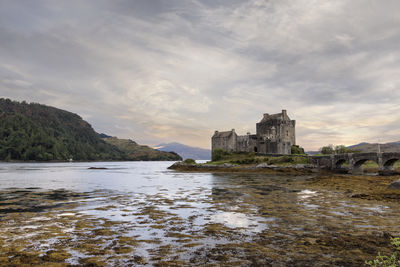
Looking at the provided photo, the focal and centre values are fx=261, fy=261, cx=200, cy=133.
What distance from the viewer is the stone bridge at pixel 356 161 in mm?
51553

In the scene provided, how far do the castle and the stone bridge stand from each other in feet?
52.2

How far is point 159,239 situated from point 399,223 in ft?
36.2

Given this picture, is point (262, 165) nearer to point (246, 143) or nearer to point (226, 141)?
point (246, 143)

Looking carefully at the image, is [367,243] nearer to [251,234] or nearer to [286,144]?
[251,234]

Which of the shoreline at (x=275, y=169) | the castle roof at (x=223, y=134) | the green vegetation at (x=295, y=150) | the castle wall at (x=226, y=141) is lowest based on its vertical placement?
the shoreline at (x=275, y=169)

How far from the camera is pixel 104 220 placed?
13.8m

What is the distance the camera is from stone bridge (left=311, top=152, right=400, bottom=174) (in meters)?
51.6

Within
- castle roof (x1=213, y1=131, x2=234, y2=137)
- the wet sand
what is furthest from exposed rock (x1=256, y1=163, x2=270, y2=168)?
the wet sand

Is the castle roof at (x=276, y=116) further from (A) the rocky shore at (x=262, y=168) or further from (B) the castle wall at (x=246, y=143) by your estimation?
(A) the rocky shore at (x=262, y=168)

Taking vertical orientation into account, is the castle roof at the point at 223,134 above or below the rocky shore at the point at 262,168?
above

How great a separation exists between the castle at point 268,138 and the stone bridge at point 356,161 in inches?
626

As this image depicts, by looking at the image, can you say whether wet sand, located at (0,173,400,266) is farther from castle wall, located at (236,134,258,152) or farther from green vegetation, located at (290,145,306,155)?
castle wall, located at (236,134,258,152)

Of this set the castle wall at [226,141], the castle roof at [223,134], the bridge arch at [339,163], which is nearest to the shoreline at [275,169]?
the bridge arch at [339,163]

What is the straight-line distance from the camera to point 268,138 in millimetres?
87188
